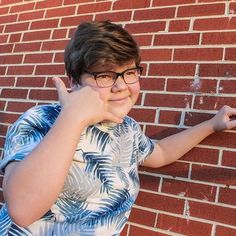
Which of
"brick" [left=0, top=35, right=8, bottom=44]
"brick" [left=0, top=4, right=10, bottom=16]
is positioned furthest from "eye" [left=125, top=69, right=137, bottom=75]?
"brick" [left=0, top=4, right=10, bottom=16]

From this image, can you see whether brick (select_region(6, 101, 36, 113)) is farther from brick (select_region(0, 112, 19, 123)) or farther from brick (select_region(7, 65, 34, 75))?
brick (select_region(7, 65, 34, 75))

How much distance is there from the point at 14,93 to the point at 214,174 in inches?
61.9

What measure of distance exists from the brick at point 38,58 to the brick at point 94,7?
14.8 inches

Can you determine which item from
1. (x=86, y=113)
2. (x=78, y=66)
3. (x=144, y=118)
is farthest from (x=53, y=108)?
(x=144, y=118)

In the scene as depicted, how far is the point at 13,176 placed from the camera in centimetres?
118

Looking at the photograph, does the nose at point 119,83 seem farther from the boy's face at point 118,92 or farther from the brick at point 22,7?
the brick at point 22,7

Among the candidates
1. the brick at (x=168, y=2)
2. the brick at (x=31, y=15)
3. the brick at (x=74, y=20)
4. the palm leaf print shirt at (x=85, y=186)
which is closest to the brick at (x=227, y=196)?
the palm leaf print shirt at (x=85, y=186)

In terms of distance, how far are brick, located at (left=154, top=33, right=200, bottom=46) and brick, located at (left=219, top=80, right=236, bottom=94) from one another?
0.96ft

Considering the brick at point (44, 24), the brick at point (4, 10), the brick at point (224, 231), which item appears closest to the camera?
the brick at point (224, 231)

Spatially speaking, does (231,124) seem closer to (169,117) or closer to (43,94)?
(169,117)

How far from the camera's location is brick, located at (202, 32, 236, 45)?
6.48 ft

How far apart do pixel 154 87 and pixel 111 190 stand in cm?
79

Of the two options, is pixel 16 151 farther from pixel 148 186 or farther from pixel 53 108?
pixel 148 186

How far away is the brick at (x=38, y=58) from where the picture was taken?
264 centimetres
